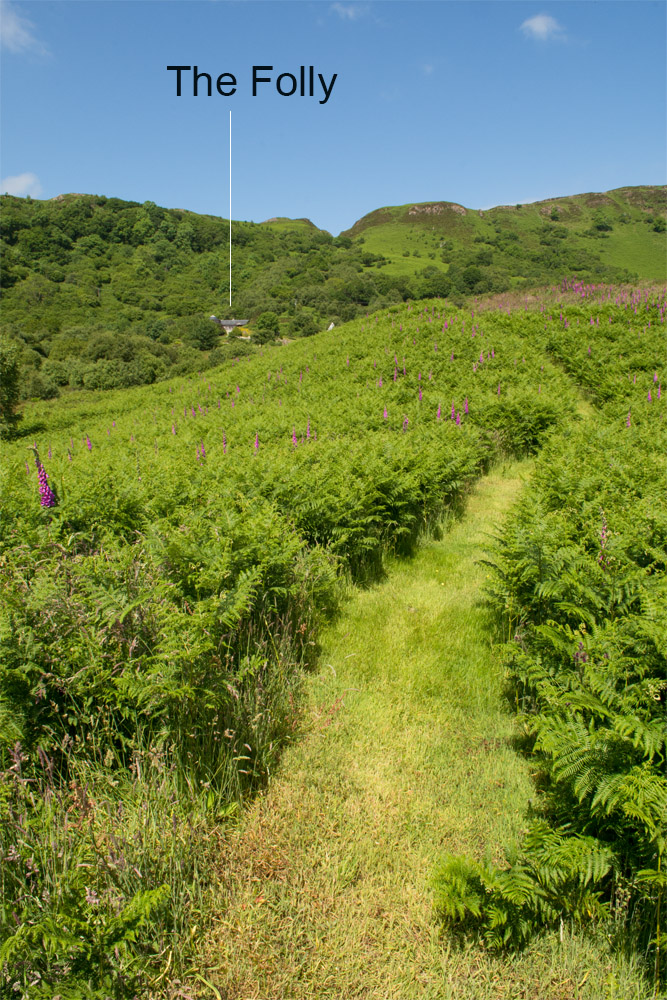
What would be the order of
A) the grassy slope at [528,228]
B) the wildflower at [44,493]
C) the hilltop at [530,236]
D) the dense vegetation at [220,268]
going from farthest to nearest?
1. the grassy slope at [528,228]
2. the hilltop at [530,236]
3. the dense vegetation at [220,268]
4. the wildflower at [44,493]

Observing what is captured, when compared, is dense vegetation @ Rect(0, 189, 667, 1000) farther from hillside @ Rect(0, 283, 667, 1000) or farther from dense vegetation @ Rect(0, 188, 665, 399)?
dense vegetation @ Rect(0, 188, 665, 399)

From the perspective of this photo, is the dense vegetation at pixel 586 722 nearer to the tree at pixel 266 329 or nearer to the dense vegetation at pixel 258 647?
the dense vegetation at pixel 258 647

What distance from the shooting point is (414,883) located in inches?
95.9

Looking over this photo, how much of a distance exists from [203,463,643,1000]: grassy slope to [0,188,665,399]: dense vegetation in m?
50.4

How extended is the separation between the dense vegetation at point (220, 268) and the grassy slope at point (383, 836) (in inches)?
1983

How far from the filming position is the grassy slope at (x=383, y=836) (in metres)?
2.04

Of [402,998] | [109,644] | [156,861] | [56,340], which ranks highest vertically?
[56,340]

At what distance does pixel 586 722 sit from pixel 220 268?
121 m

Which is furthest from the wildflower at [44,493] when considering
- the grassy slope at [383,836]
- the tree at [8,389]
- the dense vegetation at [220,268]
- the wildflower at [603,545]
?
the dense vegetation at [220,268]

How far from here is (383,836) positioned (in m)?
2.64

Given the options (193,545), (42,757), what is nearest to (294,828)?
(42,757)

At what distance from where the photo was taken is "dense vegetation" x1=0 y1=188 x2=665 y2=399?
62.8 m

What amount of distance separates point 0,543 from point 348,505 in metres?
3.30

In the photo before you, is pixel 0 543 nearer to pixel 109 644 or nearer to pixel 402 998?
pixel 109 644
